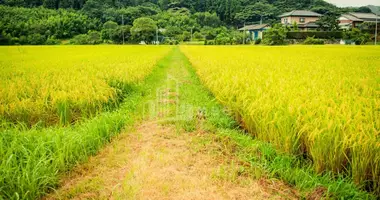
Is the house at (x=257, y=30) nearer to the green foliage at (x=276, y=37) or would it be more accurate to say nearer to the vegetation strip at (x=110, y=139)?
the green foliage at (x=276, y=37)

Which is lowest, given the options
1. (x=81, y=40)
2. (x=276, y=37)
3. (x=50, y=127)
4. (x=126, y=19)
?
(x=50, y=127)

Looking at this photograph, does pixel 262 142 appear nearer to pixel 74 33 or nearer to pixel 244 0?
pixel 74 33

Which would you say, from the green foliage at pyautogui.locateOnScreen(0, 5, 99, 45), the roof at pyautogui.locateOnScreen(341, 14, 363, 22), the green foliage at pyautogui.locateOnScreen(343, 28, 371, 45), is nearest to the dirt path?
the green foliage at pyautogui.locateOnScreen(0, 5, 99, 45)

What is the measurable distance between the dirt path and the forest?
3643cm

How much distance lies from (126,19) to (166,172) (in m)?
74.6

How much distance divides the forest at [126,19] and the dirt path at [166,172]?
3643 cm

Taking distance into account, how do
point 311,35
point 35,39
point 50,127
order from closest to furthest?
1. point 50,127
2. point 35,39
3. point 311,35

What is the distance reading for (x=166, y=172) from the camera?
2680 millimetres

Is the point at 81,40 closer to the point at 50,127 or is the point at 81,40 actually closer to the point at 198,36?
the point at 198,36

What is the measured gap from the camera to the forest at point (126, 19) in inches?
1749

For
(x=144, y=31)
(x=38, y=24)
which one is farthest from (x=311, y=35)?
(x=38, y=24)

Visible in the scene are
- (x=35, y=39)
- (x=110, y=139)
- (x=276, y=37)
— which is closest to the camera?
(x=110, y=139)

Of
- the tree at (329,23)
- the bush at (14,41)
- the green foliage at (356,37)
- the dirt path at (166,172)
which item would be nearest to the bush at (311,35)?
the green foliage at (356,37)

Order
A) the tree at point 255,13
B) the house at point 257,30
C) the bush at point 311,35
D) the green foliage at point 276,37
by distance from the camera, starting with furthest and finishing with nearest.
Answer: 1. the tree at point 255,13
2. the house at point 257,30
3. the bush at point 311,35
4. the green foliage at point 276,37
